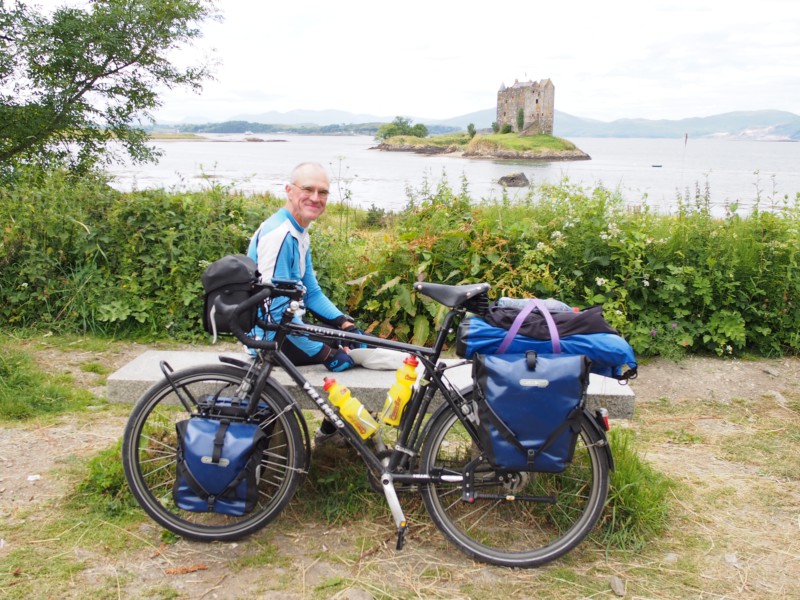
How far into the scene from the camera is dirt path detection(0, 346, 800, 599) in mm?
3066

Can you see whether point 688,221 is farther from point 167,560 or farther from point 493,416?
point 167,560

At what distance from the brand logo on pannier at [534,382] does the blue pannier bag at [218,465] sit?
1.26 meters

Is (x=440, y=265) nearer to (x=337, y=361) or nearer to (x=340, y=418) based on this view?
(x=337, y=361)

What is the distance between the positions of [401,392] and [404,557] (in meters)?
0.81

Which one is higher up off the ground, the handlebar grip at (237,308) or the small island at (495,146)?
the small island at (495,146)

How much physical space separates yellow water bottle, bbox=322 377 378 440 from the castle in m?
115

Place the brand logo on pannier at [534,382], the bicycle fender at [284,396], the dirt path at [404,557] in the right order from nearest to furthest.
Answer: the brand logo on pannier at [534,382]
the dirt path at [404,557]
the bicycle fender at [284,396]

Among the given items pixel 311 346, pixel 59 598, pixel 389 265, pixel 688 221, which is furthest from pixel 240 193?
pixel 59 598

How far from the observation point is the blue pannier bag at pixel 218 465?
3195 millimetres

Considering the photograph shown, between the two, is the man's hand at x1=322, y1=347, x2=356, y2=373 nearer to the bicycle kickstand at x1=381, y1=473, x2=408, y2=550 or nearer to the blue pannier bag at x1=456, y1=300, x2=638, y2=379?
the bicycle kickstand at x1=381, y1=473, x2=408, y2=550

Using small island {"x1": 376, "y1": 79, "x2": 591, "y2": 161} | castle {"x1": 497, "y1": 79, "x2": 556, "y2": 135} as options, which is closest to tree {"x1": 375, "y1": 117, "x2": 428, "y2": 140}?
small island {"x1": 376, "y1": 79, "x2": 591, "y2": 161}

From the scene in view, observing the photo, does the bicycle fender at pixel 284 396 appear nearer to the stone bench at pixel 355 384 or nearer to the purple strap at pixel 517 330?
the stone bench at pixel 355 384

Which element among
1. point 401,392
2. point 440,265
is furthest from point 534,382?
point 440,265

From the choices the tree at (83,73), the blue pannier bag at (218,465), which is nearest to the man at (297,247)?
the blue pannier bag at (218,465)
